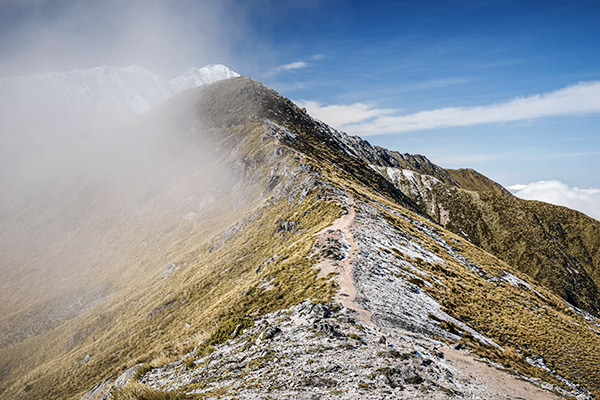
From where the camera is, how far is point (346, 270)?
26.0 m

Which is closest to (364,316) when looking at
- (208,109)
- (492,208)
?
(208,109)

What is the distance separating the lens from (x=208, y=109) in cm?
13912

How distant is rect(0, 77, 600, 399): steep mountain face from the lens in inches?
508

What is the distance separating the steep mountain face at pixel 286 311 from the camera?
12.9 m

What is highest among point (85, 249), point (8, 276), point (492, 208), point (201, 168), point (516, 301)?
point (492, 208)

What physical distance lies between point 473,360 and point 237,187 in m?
71.3

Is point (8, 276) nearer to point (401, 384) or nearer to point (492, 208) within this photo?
point (401, 384)

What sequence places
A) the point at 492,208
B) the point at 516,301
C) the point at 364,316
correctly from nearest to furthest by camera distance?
1. the point at 364,316
2. the point at 516,301
3. the point at 492,208

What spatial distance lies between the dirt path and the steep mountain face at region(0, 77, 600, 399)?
0.63 feet

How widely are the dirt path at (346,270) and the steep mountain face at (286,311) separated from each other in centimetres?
19

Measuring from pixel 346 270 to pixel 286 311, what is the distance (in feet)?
25.6

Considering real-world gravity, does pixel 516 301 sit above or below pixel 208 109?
below

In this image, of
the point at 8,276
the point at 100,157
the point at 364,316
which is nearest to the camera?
the point at 364,316

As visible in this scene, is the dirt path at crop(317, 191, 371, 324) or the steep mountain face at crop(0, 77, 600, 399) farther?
the dirt path at crop(317, 191, 371, 324)
